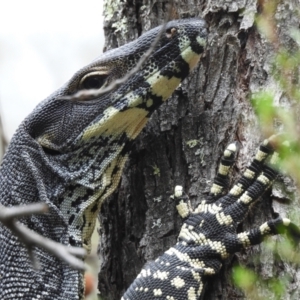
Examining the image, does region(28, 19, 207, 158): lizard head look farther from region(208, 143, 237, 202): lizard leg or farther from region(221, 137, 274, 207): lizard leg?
region(221, 137, 274, 207): lizard leg

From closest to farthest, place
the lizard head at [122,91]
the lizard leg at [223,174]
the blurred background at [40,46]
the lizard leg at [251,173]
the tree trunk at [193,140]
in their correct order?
1. the lizard leg at [251,173]
2. the lizard leg at [223,174]
3. the tree trunk at [193,140]
4. the lizard head at [122,91]
5. the blurred background at [40,46]

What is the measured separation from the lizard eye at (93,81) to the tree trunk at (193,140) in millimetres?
504

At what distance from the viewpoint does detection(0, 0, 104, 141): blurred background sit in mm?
18062

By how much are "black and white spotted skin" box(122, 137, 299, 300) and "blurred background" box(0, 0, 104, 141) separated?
12383 mm

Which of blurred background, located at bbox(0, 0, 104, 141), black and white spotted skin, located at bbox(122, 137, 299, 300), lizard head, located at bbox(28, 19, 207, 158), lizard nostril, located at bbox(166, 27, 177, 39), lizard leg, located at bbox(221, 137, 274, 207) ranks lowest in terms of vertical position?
blurred background, located at bbox(0, 0, 104, 141)

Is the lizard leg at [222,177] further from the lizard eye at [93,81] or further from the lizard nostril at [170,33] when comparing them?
the lizard eye at [93,81]

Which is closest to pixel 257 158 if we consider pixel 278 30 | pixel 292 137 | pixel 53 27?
pixel 278 30

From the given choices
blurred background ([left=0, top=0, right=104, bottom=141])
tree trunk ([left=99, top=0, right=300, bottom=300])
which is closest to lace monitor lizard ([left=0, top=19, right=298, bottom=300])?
tree trunk ([left=99, top=0, right=300, bottom=300])

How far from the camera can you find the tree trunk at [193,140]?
4988 millimetres

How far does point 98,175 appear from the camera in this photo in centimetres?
544

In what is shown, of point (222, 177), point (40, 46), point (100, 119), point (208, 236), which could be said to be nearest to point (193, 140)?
point (222, 177)

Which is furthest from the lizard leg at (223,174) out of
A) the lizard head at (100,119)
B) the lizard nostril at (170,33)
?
the lizard nostril at (170,33)

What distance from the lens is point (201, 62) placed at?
18.0 feet

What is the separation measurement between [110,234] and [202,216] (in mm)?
1214
